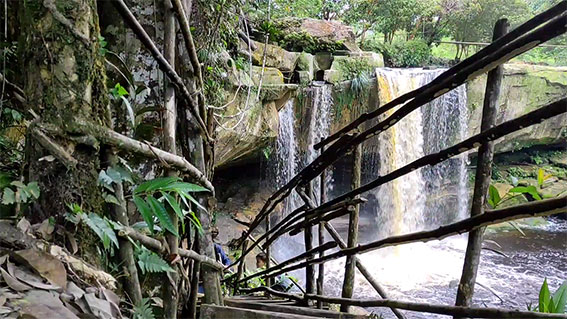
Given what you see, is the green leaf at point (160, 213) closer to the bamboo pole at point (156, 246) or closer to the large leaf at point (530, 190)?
the bamboo pole at point (156, 246)

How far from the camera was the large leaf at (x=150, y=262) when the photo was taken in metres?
1.24

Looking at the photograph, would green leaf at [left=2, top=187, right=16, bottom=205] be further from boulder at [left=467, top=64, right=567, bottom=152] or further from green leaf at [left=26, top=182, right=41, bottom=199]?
boulder at [left=467, top=64, right=567, bottom=152]

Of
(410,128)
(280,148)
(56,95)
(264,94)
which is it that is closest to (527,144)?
(410,128)

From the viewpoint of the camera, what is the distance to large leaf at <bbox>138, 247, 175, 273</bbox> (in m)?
1.24

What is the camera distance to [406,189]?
345 inches

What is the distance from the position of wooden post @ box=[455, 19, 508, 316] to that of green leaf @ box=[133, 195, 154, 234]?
0.86m

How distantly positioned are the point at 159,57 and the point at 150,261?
67cm

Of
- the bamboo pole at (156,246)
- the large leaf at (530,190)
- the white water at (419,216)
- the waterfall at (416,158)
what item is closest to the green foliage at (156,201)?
the bamboo pole at (156,246)

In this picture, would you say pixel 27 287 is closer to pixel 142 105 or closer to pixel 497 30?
pixel 142 105

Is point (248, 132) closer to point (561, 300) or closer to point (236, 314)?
point (236, 314)

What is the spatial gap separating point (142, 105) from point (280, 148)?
19.9 ft

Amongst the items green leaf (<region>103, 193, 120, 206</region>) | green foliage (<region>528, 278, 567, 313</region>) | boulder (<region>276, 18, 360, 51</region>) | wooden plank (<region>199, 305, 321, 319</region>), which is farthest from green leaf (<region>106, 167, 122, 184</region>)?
boulder (<region>276, 18, 360, 51</region>)

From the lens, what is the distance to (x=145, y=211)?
1.07m

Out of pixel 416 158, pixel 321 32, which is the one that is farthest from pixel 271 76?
pixel 416 158
